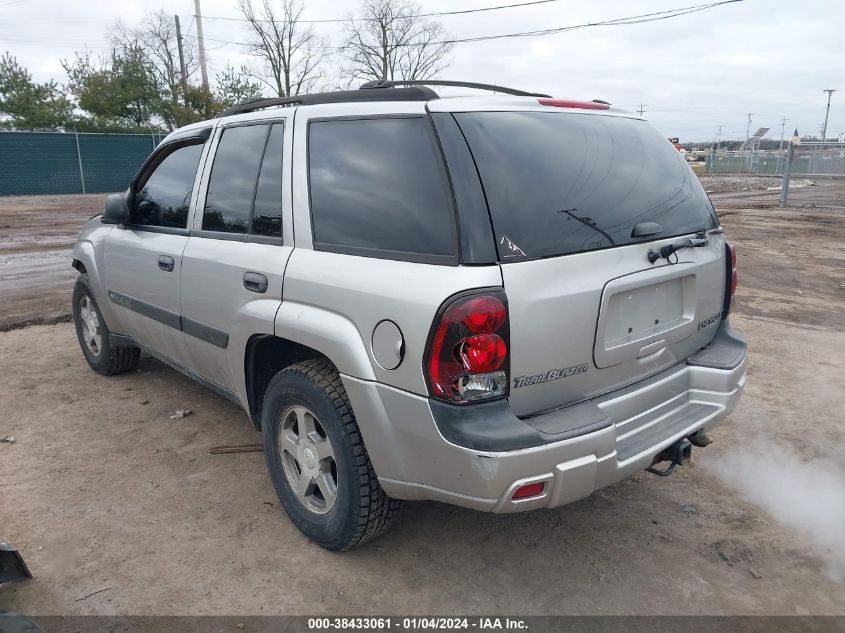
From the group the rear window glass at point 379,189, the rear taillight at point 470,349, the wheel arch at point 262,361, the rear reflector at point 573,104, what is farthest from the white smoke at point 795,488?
the wheel arch at point 262,361

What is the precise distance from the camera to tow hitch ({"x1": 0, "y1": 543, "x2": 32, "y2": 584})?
9.02 feet

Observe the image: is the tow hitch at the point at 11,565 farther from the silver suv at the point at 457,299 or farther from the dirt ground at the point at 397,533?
the silver suv at the point at 457,299

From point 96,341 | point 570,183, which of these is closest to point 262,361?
point 570,183

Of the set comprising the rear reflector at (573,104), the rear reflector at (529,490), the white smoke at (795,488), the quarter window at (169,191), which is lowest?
the white smoke at (795,488)

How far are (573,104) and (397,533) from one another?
2162 millimetres

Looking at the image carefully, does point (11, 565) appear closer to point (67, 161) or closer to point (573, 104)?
point (573, 104)

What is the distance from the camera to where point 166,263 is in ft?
12.6

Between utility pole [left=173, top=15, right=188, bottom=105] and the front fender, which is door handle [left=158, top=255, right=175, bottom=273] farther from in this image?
utility pole [left=173, top=15, right=188, bottom=105]

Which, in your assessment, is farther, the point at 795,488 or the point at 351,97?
the point at 795,488

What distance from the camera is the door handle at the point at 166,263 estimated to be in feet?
12.5

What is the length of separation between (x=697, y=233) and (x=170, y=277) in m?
2.86

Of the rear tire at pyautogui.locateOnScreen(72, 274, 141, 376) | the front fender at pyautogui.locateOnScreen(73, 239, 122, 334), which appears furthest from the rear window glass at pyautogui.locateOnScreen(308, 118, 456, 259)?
the rear tire at pyautogui.locateOnScreen(72, 274, 141, 376)

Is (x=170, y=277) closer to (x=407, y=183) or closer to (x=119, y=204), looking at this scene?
(x=119, y=204)

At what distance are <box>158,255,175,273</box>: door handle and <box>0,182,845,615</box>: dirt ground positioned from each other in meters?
1.11
